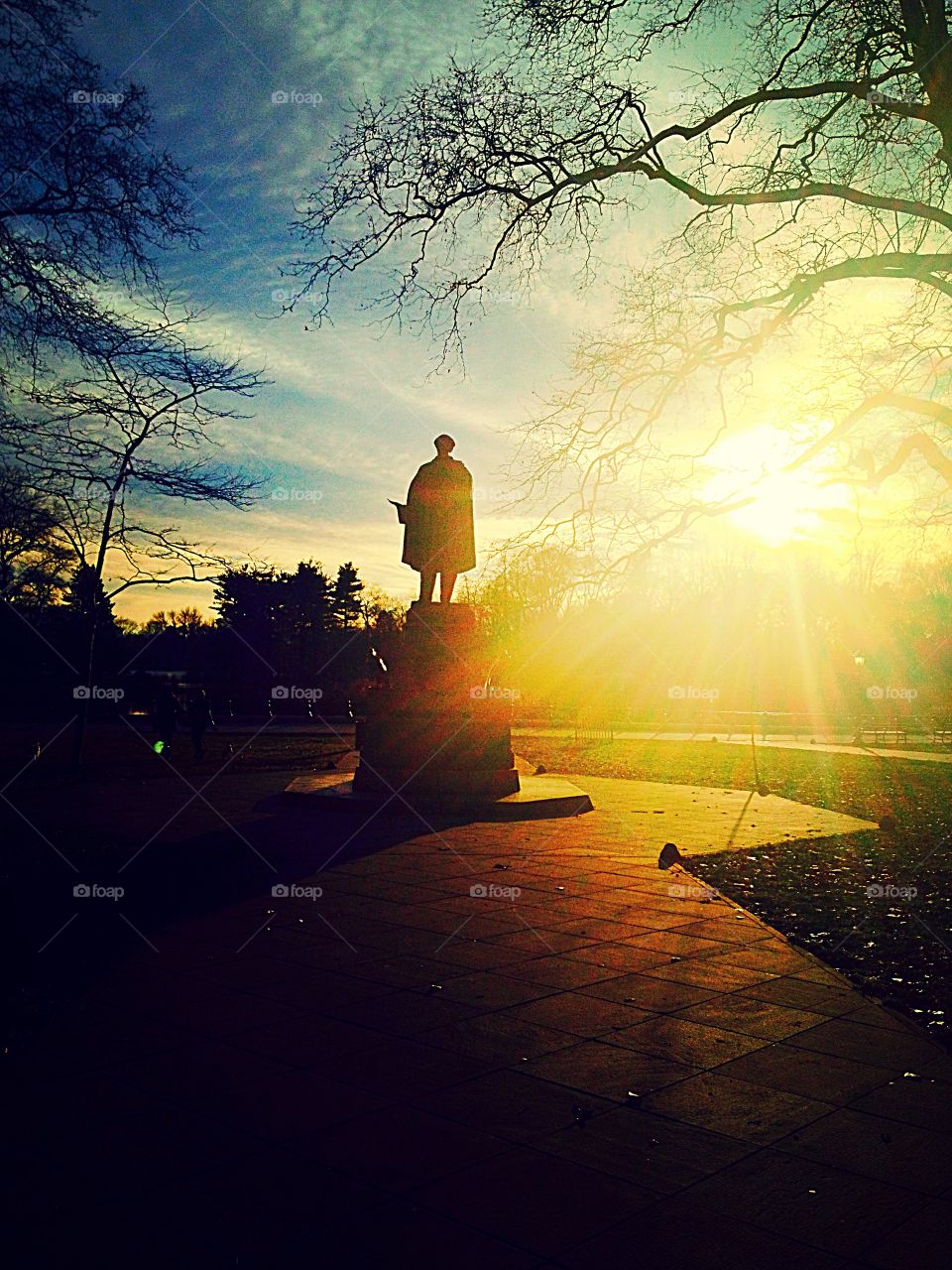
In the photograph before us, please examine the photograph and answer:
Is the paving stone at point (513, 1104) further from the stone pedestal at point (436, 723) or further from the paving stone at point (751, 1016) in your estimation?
the stone pedestal at point (436, 723)

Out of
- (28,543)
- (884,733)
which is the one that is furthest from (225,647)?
(28,543)

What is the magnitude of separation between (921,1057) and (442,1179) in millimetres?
2378

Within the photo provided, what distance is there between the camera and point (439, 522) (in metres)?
15.8

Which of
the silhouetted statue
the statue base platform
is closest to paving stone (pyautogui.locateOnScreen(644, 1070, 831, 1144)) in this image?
the statue base platform

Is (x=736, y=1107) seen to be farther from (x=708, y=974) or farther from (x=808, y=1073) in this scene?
(x=708, y=974)

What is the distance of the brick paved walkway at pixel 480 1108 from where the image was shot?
9.36 feet

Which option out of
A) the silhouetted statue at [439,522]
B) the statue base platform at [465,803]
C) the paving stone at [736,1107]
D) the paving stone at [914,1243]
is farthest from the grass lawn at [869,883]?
the silhouetted statue at [439,522]

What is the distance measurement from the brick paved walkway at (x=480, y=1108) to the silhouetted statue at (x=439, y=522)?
955cm

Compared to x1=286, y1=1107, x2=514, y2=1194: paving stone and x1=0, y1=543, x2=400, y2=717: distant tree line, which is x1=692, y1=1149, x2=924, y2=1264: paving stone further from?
x1=0, y1=543, x2=400, y2=717: distant tree line

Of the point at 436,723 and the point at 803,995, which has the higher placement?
the point at 436,723

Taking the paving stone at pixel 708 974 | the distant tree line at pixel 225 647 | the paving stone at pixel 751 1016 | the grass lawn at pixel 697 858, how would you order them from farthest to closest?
the distant tree line at pixel 225 647 → the grass lawn at pixel 697 858 → the paving stone at pixel 708 974 → the paving stone at pixel 751 1016

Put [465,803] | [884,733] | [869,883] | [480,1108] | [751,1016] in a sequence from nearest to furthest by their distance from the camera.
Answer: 1. [480,1108]
2. [751,1016]
3. [869,883]
4. [465,803]
5. [884,733]

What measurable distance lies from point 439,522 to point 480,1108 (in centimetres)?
1259

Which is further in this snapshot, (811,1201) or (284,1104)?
(284,1104)
